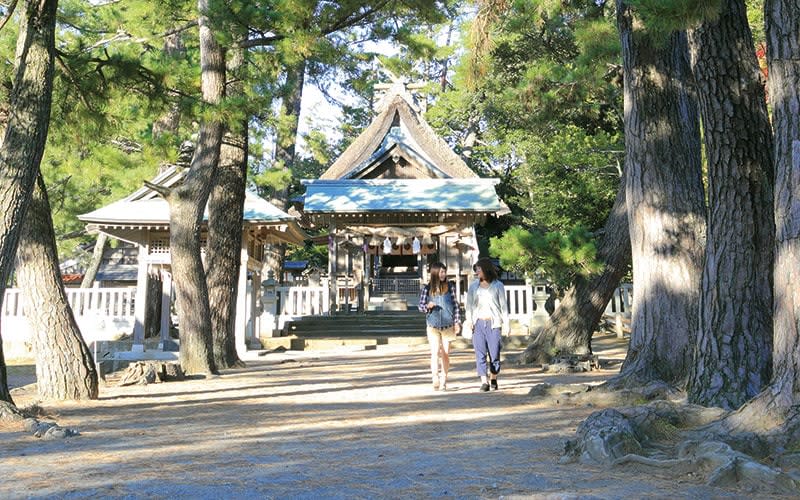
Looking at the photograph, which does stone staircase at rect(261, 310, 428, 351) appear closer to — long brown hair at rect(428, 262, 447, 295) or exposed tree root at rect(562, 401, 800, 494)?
long brown hair at rect(428, 262, 447, 295)

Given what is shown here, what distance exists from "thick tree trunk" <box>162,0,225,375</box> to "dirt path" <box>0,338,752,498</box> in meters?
1.89

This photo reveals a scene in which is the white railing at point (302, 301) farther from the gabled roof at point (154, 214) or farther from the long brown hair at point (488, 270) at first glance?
the long brown hair at point (488, 270)

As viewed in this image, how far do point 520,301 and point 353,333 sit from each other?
4597mm

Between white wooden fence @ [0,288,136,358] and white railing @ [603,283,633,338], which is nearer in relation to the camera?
white wooden fence @ [0,288,136,358]

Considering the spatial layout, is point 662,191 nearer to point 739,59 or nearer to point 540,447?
point 739,59

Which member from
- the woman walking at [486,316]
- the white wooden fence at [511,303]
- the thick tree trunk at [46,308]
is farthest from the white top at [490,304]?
the white wooden fence at [511,303]

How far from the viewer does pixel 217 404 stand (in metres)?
7.70

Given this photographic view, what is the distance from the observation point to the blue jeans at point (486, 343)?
319 inches

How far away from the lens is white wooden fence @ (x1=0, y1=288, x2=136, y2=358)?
17812 mm

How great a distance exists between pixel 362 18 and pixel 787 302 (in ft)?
31.2

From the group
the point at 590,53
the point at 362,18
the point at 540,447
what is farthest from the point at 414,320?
the point at 540,447

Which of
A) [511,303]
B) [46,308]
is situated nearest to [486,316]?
[46,308]

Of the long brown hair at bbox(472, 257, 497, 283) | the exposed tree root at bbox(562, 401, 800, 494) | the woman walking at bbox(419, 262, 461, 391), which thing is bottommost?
the exposed tree root at bbox(562, 401, 800, 494)

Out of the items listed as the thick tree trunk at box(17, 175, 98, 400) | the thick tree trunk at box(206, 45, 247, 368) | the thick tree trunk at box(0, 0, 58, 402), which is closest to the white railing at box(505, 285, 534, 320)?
the thick tree trunk at box(206, 45, 247, 368)
